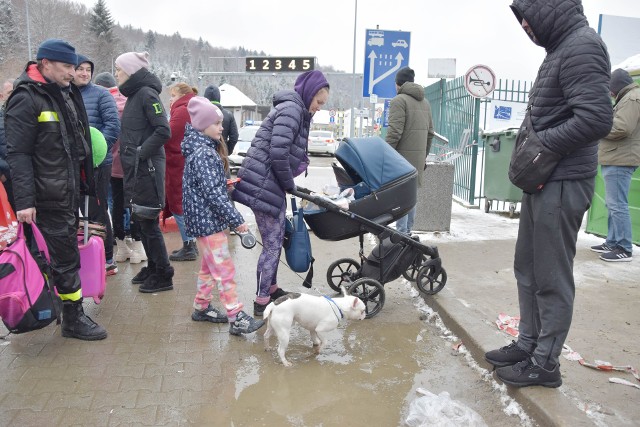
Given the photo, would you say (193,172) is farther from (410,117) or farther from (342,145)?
(410,117)

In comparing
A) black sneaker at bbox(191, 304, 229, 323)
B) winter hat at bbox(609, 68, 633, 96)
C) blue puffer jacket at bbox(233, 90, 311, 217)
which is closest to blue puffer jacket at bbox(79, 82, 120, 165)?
blue puffer jacket at bbox(233, 90, 311, 217)

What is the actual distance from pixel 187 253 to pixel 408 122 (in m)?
3.15

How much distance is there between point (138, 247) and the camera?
6.42 m

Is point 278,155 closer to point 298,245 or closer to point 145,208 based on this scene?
point 298,245

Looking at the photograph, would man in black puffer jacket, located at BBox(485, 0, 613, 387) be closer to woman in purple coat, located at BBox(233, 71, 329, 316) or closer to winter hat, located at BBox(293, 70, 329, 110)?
winter hat, located at BBox(293, 70, 329, 110)

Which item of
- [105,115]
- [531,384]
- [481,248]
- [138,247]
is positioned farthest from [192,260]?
[531,384]

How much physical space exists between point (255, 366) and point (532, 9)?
2.88 m

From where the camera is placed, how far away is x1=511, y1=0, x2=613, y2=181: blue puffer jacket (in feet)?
9.57

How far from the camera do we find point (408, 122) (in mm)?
6773

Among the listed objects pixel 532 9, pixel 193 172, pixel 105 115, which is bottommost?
pixel 193 172

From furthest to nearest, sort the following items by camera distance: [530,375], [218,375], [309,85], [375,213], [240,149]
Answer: [240,149], [375,213], [309,85], [218,375], [530,375]

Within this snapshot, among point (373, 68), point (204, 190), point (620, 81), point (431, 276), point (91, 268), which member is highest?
point (373, 68)

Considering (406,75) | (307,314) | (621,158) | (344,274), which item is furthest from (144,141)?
(621,158)

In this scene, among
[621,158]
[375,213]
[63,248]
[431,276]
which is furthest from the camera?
→ [621,158]
